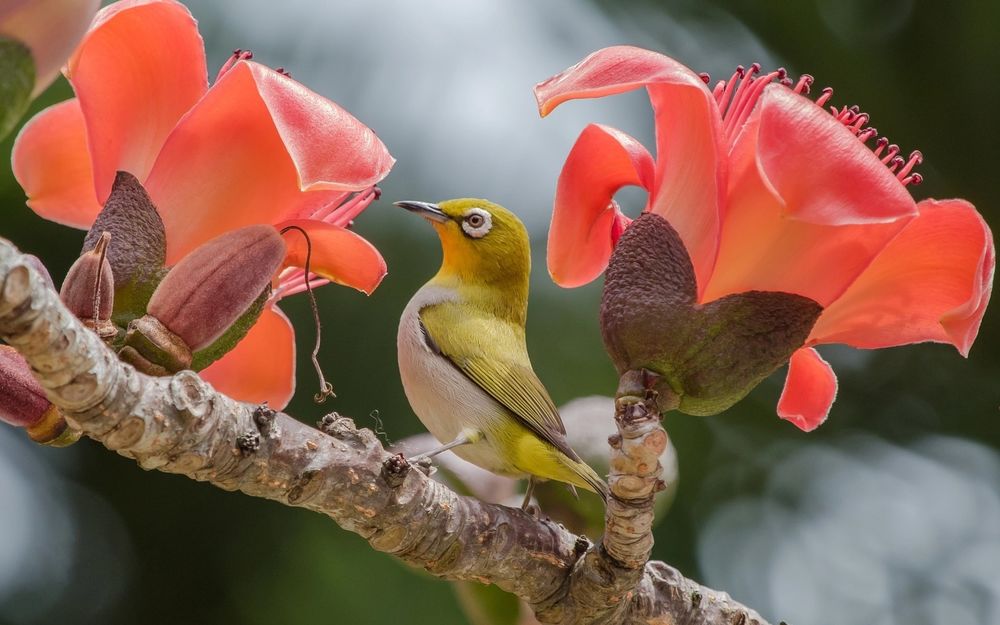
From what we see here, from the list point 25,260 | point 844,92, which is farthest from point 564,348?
point 25,260

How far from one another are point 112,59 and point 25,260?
0.47 meters

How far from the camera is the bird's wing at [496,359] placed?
1957mm

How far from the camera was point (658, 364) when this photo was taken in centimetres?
122

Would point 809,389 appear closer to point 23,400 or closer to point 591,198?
point 591,198

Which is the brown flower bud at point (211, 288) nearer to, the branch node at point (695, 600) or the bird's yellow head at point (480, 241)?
the branch node at point (695, 600)

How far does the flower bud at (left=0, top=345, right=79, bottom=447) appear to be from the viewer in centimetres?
107

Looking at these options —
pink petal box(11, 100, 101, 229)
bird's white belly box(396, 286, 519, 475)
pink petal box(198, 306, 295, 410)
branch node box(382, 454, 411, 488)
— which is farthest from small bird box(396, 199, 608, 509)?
pink petal box(11, 100, 101, 229)

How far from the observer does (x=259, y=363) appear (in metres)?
1.40

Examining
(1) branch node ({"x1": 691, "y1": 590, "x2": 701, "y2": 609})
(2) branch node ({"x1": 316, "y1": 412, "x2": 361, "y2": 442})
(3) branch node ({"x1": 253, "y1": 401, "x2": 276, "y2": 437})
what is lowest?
(1) branch node ({"x1": 691, "y1": 590, "x2": 701, "y2": 609})

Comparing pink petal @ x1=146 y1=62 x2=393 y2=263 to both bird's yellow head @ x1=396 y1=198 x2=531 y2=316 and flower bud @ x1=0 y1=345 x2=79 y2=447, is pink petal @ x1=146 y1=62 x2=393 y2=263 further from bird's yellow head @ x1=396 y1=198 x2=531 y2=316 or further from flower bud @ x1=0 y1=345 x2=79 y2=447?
bird's yellow head @ x1=396 y1=198 x2=531 y2=316

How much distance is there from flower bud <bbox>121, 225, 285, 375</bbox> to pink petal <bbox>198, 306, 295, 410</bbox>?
0.75 feet

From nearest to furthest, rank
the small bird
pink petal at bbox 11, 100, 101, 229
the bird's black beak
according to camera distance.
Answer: pink petal at bbox 11, 100, 101, 229, the small bird, the bird's black beak

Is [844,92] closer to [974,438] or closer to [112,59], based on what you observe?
[974,438]

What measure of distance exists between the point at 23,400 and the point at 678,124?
719mm
